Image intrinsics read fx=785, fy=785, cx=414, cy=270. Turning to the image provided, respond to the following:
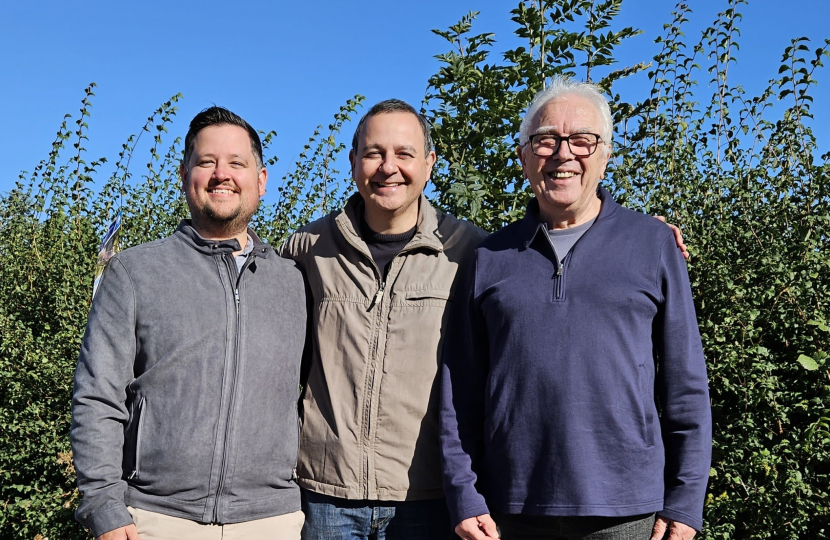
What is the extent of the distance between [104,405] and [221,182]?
2.80ft

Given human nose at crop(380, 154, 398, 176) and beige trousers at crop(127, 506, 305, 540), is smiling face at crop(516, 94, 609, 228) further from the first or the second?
beige trousers at crop(127, 506, 305, 540)

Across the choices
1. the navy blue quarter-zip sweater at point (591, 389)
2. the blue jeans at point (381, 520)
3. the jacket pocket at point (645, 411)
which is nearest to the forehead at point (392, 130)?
the navy blue quarter-zip sweater at point (591, 389)

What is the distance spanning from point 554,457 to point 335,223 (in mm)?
1259

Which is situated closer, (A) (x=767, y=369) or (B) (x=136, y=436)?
(B) (x=136, y=436)

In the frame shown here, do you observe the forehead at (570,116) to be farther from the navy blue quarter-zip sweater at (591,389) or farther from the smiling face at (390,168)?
the smiling face at (390,168)

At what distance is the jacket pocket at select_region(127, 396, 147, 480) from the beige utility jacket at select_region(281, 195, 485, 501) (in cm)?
55

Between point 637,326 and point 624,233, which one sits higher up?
point 624,233

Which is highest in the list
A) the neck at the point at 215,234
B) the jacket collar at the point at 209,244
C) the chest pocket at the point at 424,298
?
the neck at the point at 215,234

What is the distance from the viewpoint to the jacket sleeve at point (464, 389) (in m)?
2.53

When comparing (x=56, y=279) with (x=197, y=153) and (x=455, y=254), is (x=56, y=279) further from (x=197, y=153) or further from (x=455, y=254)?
(x=455, y=254)

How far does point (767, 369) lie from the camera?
3.65 meters

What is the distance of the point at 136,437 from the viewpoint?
2.52 m

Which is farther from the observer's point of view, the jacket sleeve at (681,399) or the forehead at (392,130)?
the forehead at (392,130)

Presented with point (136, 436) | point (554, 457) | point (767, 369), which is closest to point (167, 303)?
point (136, 436)
